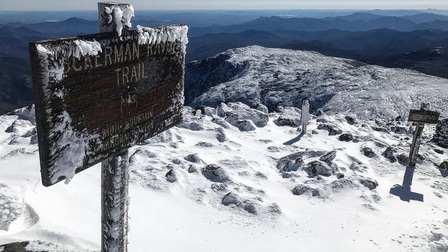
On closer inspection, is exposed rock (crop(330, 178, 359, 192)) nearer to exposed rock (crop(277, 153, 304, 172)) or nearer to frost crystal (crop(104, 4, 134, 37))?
exposed rock (crop(277, 153, 304, 172))

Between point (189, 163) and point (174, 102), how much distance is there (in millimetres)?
5987

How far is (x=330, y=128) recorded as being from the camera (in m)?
15.6

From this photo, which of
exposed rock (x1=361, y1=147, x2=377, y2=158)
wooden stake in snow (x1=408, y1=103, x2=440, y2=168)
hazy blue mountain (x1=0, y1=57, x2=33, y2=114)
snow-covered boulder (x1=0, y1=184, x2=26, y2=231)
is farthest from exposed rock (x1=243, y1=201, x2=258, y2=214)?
hazy blue mountain (x1=0, y1=57, x2=33, y2=114)

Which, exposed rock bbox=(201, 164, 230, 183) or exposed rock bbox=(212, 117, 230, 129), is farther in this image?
exposed rock bbox=(212, 117, 230, 129)

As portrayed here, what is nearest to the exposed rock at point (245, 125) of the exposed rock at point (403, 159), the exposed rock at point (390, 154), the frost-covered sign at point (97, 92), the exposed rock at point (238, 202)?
the exposed rock at point (390, 154)

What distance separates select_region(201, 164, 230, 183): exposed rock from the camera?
32.0 ft

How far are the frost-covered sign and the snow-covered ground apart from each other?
10.4ft

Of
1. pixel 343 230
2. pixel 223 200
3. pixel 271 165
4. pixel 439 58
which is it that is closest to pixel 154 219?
pixel 223 200

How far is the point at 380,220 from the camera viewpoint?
326 inches

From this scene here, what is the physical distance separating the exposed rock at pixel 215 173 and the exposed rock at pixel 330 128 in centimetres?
712

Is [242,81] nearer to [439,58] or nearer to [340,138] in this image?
[340,138]

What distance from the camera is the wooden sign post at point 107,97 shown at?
9.63ft

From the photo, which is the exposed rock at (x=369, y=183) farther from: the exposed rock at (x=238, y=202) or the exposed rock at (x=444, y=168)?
the exposed rock at (x=238, y=202)

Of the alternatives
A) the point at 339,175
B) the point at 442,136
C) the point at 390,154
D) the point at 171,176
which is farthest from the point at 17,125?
the point at 442,136
